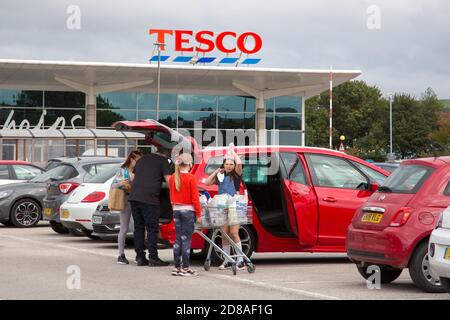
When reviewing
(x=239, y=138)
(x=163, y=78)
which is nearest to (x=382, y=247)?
(x=163, y=78)

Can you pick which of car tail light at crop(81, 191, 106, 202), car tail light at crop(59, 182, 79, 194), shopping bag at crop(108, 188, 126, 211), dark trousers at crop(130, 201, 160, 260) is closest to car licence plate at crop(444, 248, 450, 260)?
dark trousers at crop(130, 201, 160, 260)

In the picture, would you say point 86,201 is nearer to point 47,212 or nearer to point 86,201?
point 86,201

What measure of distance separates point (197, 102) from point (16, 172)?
34.2 metres

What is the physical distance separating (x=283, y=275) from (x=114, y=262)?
2.86m

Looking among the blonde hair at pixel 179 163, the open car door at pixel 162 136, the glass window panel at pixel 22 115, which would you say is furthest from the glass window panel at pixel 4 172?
the glass window panel at pixel 22 115

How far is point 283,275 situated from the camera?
12586mm

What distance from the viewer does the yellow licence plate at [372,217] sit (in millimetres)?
11000

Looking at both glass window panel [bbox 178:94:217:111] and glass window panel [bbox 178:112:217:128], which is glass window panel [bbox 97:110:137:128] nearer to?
glass window panel [bbox 178:112:217:128]

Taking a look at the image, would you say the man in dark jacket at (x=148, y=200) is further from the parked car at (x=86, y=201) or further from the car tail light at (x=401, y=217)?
the parked car at (x=86, y=201)

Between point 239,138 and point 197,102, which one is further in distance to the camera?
point 239,138

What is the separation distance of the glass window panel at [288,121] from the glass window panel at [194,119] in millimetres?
3968

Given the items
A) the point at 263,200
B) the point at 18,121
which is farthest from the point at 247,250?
the point at 18,121

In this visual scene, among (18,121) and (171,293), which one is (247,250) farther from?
(18,121)

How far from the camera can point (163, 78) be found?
56438 mm
